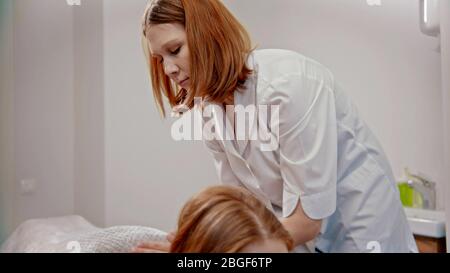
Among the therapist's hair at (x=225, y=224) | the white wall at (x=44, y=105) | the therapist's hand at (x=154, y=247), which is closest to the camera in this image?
the therapist's hair at (x=225, y=224)

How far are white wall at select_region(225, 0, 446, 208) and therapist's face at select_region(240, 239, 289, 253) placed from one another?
361 mm

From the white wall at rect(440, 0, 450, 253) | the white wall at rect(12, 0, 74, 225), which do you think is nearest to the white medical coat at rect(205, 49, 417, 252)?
the white wall at rect(440, 0, 450, 253)

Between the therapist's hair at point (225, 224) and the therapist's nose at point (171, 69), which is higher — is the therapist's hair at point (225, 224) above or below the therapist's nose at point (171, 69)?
below

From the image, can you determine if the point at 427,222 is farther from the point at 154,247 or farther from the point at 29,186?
the point at 29,186

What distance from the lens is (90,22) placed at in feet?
3.76

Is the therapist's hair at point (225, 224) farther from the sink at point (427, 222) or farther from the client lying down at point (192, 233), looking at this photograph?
the sink at point (427, 222)

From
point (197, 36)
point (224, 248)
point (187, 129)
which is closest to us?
point (224, 248)

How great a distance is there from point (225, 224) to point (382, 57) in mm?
552

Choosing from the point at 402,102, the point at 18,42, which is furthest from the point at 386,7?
the point at 18,42

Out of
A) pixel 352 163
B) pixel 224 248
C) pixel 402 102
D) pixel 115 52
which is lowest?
pixel 224 248

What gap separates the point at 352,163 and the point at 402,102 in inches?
7.4

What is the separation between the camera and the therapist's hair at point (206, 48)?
1051 mm

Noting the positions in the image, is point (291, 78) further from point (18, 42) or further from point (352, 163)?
A: point (18, 42)

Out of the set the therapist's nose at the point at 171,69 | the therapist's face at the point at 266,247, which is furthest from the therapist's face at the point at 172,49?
the therapist's face at the point at 266,247
